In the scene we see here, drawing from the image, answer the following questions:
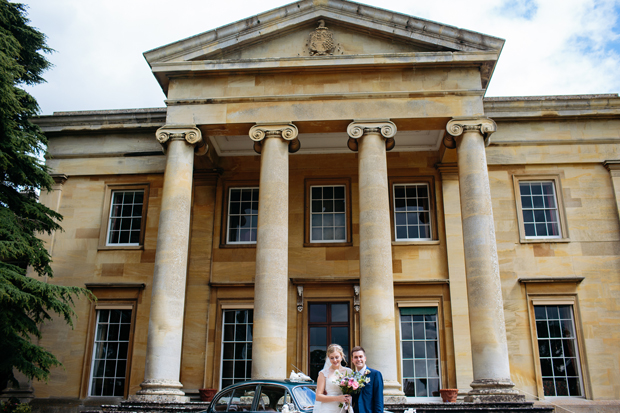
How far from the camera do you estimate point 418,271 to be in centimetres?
1783

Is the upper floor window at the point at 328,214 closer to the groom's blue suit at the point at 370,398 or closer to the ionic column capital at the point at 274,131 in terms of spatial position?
the ionic column capital at the point at 274,131

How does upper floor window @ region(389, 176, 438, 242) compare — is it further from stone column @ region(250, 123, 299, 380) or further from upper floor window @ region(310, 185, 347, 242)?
stone column @ region(250, 123, 299, 380)

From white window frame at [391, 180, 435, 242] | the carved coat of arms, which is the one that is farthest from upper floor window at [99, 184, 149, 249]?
white window frame at [391, 180, 435, 242]

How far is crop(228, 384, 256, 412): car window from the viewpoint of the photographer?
31.6 ft

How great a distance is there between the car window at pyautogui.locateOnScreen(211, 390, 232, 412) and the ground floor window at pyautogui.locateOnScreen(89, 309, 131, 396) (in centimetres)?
867

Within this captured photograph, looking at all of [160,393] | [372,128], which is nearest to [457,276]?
[372,128]

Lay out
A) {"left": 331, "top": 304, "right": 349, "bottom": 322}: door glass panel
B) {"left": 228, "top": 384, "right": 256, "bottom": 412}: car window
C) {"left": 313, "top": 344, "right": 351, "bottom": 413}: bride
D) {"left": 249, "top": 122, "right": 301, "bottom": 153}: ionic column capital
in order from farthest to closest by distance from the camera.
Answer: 1. {"left": 331, "top": 304, "right": 349, "bottom": 322}: door glass panel
2. {"left": 249, "top": 122, "right": 301, "bottom": 153}: ionic column capital
3. {"left": 228, "top": 384, "right": 256, "bottom": 412}: car window
4. {"left": 313, "top": 344, "right": 351, "bottom": 413}: bride

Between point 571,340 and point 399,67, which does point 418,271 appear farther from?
point 399,67

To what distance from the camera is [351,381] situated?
621 cm

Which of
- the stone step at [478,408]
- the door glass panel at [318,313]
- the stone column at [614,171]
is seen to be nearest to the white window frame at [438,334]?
the door glass panel at [318,313]

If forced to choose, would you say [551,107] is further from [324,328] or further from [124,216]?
[124,216]

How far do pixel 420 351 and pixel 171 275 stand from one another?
26.8 feet

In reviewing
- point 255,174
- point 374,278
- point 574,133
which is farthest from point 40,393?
point 574,133

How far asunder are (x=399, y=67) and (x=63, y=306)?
1132 centimetres
